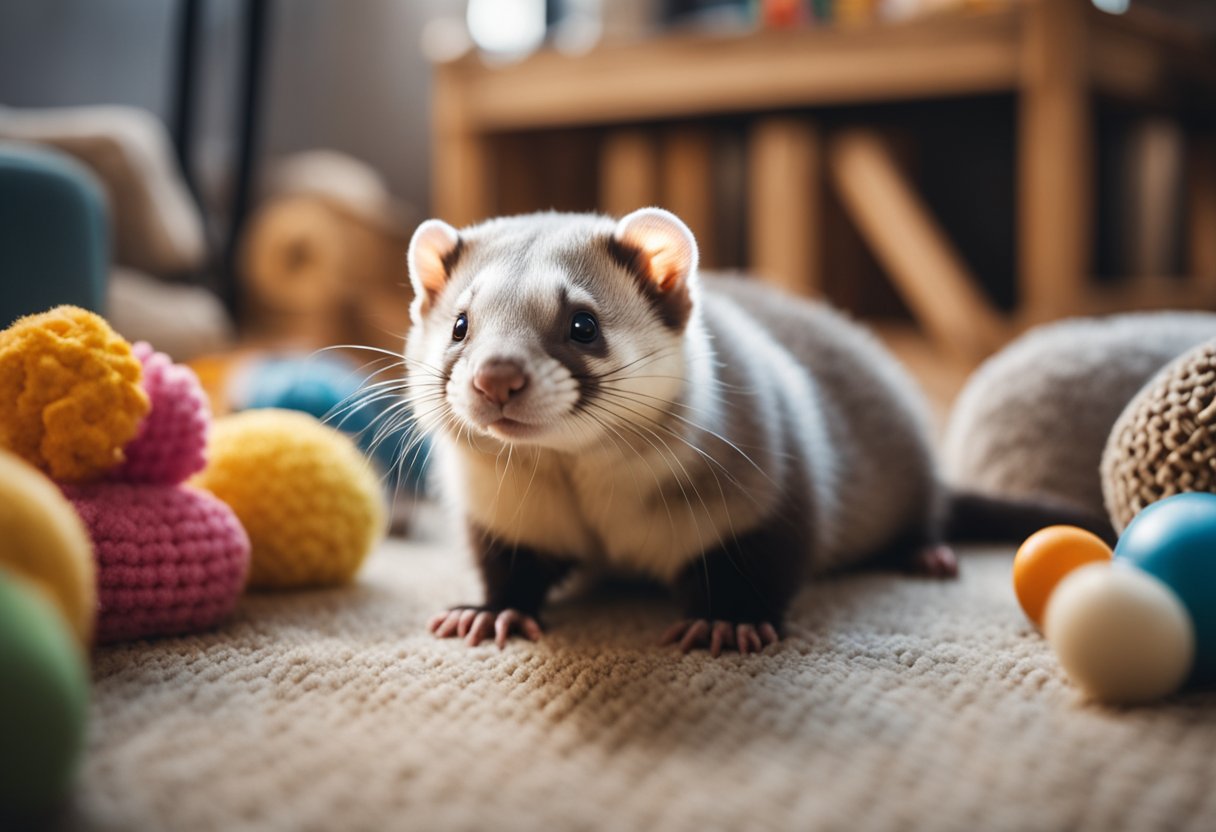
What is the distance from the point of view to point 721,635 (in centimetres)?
124

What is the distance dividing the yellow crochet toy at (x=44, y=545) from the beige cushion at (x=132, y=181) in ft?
7.78

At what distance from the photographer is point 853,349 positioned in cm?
182

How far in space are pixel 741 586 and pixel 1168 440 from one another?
1.70 feet

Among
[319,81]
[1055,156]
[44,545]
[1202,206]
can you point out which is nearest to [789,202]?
[1055,156]

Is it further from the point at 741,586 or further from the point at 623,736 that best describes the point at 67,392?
the point at 741,586

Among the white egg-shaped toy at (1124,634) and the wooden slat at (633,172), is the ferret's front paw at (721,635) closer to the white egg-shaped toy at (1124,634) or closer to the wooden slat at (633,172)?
the white egg-shaped toy at (1124,634)

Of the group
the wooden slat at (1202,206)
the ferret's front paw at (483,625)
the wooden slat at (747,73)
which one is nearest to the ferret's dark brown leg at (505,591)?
the ferret's front paw at (483,625)

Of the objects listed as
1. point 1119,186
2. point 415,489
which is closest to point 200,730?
point 415,489

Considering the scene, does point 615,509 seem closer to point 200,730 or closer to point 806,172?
point 200,730

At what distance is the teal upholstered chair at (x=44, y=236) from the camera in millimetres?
1561

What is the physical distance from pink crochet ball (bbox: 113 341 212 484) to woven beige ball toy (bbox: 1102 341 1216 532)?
1125 millimetres

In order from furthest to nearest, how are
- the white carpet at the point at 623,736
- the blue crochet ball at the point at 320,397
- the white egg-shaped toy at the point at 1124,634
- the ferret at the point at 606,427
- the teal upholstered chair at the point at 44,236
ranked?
the blue crochet ball at the point at 320,397, the teal upholstered chair at the point at 44,236, the ferret at the point at 606,427, the white egg-shaped toy at the point at 1124,634, the white carpet at the point at 623,736

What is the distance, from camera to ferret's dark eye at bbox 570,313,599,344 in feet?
4.04

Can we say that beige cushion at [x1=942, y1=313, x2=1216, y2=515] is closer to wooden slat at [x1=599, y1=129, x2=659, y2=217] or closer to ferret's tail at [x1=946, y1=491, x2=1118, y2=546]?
ferret's tail at [x1=946, y1=491, x2=1118, y2=546]
